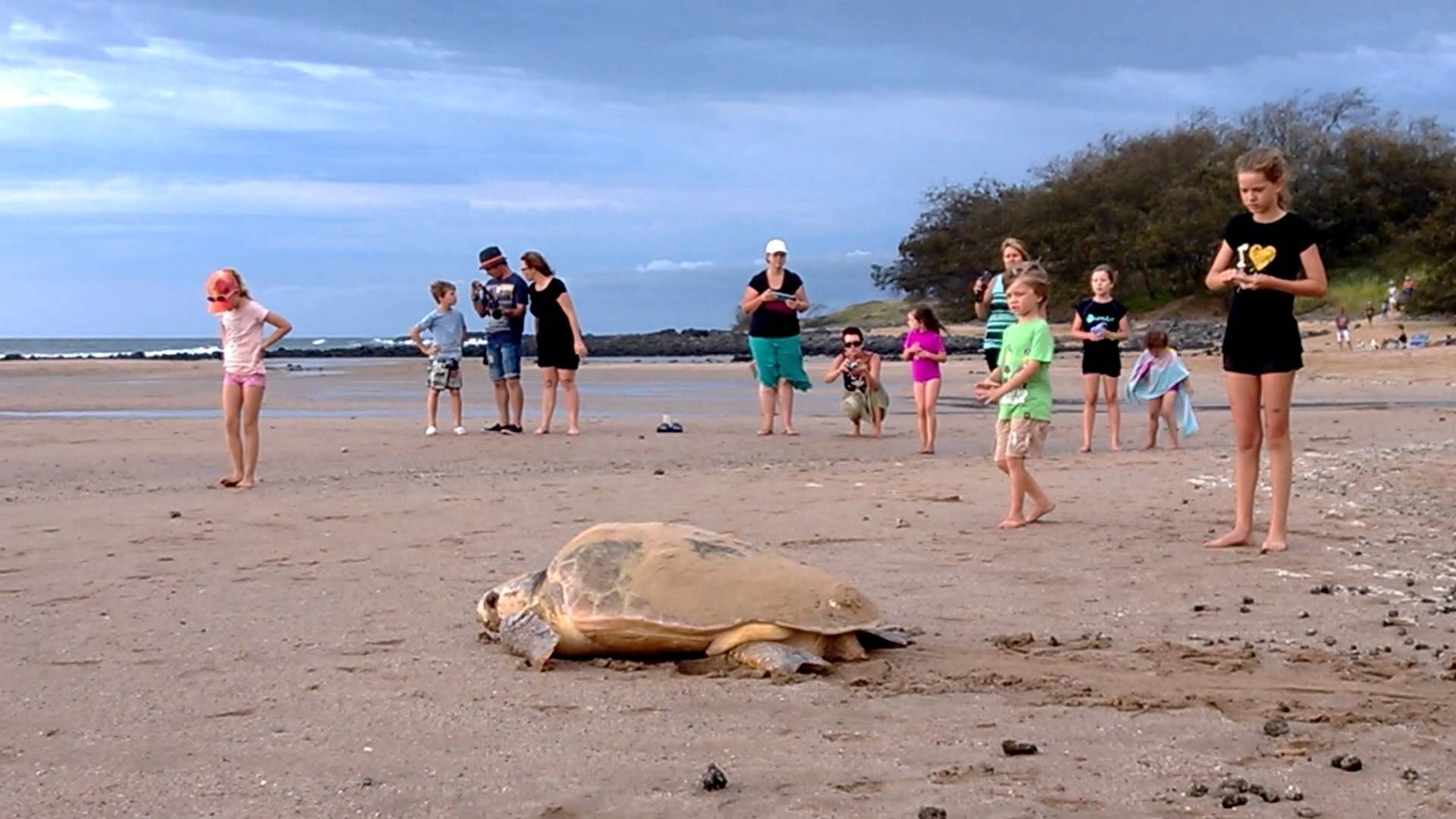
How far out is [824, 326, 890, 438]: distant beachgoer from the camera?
13.5 m

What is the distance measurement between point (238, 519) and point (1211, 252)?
136ft

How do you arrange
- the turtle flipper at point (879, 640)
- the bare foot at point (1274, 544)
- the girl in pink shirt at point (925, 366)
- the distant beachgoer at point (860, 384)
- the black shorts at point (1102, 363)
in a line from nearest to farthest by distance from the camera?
1. the turtle flipper at point (879, 640)
2. the bare foot at point (1274, 544)
3. the girl in pink shirt at point (925, 366)
4. the black shorts at point (1102, 363)
5. the distant beachgoer at point (860, 384)

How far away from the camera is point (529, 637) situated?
15.9 feet

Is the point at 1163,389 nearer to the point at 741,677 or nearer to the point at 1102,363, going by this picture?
the point at 1102,363

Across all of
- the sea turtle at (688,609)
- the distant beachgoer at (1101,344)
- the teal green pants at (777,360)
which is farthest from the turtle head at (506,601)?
the teal green pants at (777,360)

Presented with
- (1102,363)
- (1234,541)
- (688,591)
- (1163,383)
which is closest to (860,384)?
(1102,363)

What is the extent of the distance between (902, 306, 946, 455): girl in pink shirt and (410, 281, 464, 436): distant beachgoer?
441 centimetres

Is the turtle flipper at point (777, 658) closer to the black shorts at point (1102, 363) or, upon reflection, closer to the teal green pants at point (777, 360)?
the black shorts at point (1102, 363)

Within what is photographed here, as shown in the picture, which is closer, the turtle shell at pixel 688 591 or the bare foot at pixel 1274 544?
the turtle shell at pixel 688 591

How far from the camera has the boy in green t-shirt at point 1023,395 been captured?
25.2 feet

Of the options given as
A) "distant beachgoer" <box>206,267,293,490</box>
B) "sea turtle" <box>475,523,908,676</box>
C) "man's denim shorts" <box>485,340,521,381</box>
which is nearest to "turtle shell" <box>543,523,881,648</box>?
"sea turtle" <box>475,523,908,676</box>

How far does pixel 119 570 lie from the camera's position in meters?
6.52

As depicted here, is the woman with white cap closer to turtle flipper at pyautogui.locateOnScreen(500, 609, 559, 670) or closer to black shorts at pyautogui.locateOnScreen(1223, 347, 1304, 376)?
black shorts at pyautogui.locateOnScreen(1223, 347, 1304, 376)

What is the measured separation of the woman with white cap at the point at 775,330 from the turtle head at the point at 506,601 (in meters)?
8.11
